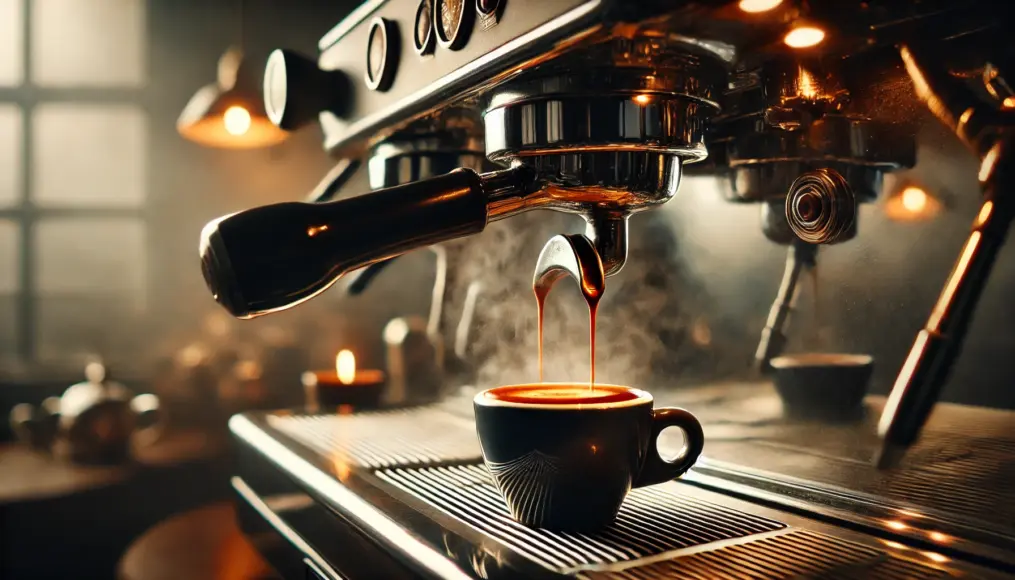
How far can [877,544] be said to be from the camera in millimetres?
405

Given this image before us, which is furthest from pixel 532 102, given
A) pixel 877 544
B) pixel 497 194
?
pixel 877 544

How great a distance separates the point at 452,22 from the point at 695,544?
0.97 ft

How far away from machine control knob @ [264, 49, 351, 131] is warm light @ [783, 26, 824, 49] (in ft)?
1.16

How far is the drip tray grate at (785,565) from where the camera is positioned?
355 millimetres

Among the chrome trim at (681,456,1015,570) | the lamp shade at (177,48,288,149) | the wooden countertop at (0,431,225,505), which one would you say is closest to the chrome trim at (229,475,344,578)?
the chrome trim at (681,456,1015,570)

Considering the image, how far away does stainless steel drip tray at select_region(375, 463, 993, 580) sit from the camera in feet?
1.19

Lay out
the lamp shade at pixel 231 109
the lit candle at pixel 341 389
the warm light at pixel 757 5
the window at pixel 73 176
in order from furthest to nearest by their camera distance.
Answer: the window at pixel 73 176, the lamp shade at pixel 231 109, the lit candle at pixel 341 389, the warm light at pixel 757 5

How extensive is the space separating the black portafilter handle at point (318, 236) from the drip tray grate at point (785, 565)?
170 millimetres

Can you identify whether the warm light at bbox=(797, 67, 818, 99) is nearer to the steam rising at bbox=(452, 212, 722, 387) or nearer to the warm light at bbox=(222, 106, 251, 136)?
the steam rising at bbox=(452, 212, 722, 387)

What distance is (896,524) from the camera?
42 cm

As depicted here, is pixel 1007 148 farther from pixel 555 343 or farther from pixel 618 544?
pixel 555 343

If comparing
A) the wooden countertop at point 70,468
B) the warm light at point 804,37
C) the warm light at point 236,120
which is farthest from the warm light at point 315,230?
the warm light at point 236,120

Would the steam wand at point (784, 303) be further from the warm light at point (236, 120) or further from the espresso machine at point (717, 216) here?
the warm light at point (236, 120)

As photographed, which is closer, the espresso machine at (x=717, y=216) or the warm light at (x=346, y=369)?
the espresso machine at (x=717, y=216)
